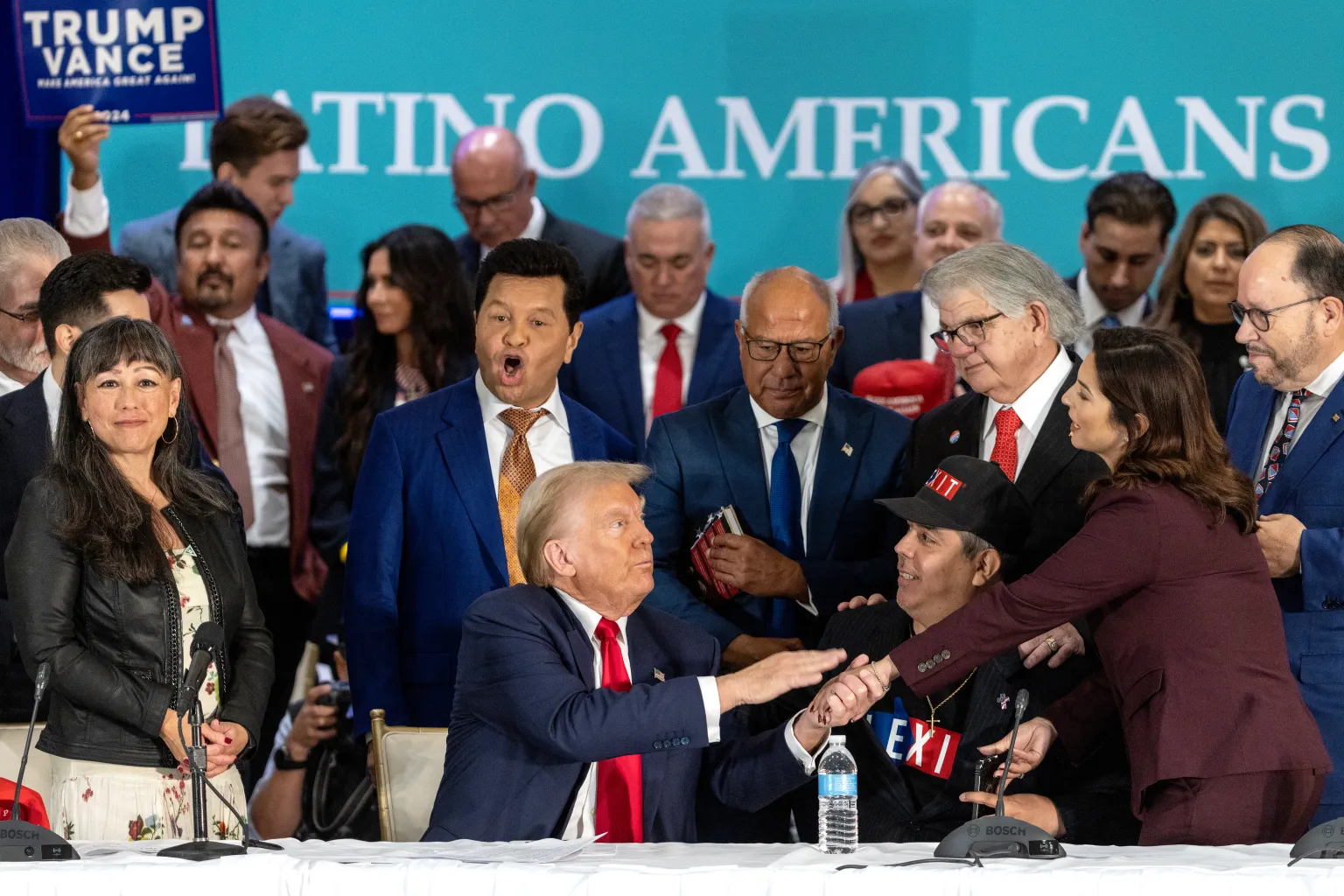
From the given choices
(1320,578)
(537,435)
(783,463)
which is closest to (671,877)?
(1320,578)

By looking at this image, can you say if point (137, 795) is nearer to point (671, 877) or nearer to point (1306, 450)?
point (671, 877)

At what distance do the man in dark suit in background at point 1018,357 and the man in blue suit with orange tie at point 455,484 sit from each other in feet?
2.98

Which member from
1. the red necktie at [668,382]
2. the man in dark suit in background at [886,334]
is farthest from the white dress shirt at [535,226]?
the man in dark suit in background at [886,334]

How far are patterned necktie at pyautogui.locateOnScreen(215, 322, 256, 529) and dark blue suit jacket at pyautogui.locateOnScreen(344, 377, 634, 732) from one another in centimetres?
115

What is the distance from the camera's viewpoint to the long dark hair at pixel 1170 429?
3.42m

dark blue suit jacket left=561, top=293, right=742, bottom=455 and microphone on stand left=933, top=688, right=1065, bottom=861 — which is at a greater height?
dark blue suit jacket left=561, top=293, right=742, bottom=455

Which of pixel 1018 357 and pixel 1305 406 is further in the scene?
pixel 1018 357

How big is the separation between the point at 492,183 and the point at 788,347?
5.64 feet

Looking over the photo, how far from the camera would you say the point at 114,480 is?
3654 mm

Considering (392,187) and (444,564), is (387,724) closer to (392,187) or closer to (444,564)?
(444,564)

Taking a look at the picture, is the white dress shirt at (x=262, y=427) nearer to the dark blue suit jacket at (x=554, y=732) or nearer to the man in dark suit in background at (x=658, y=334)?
the man in dark suit in background at (x=658, y=334)

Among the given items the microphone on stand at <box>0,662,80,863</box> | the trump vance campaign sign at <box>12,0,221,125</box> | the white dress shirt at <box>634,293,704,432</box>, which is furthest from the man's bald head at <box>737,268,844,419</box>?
the trump vance campaign sign at <box>12,0,221,125</box>

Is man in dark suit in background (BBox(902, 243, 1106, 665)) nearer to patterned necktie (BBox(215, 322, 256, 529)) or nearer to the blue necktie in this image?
the blue necktie

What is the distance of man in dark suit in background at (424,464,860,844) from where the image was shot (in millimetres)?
3377
